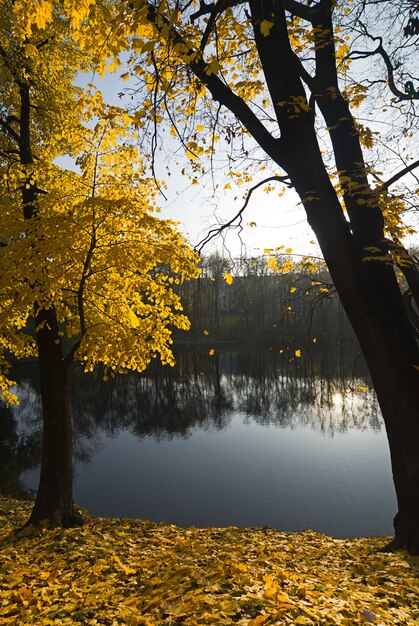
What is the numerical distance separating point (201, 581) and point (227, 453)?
13253mm

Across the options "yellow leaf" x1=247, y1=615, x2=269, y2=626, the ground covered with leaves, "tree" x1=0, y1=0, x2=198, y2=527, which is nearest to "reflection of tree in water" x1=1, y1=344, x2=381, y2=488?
"tree" x1=0, y1=0, x2=198, y2=527

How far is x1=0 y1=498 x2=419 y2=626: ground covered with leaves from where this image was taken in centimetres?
301

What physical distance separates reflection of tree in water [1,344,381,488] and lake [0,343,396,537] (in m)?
0.09

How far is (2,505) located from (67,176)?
713 cm

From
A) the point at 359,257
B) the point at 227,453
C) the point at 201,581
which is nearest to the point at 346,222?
the point at 359,257

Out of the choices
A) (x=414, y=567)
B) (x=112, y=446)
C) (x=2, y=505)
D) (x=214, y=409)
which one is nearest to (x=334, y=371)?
(x=214, y=409)

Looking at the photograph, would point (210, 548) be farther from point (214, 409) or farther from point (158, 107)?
point (214, 409)

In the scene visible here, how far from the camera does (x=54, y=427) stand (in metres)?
7.09

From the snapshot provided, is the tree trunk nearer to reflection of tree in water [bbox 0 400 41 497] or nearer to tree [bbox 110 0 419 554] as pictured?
tree [bbox 110 0 419 554]

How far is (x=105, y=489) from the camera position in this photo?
13.8 m

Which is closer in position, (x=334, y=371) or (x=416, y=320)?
(x=416, y=320)

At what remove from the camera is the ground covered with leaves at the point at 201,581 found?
9.89ft

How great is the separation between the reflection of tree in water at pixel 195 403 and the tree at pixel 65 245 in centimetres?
718

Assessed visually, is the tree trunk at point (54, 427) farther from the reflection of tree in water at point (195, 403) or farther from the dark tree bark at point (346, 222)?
the reflection of tree in water at point (195, 403)
